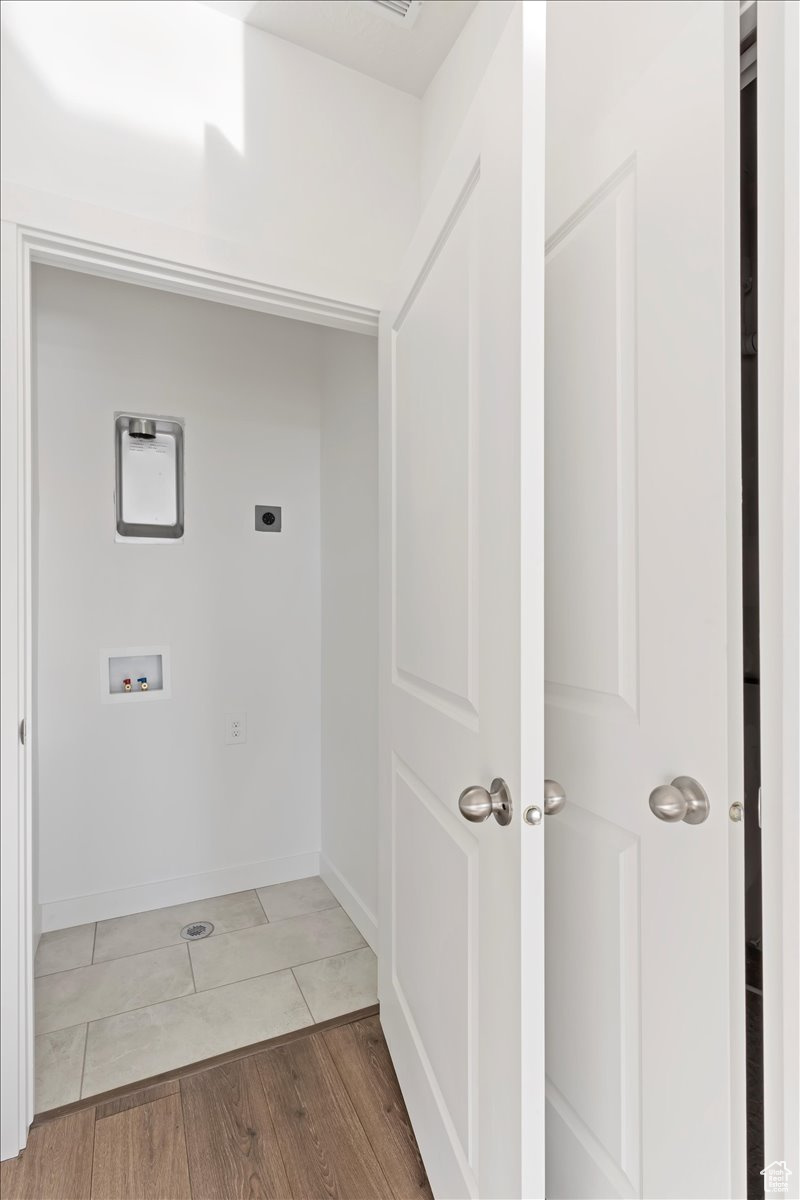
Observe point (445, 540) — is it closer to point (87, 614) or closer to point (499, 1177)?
point (499, 1177)

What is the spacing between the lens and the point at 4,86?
1240 mm

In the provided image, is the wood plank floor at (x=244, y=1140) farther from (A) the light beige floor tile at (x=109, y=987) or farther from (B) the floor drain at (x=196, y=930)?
(B) the floor drain at (x=196, y=930)

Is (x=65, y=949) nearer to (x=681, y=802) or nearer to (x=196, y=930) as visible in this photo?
(x=196, y=930)

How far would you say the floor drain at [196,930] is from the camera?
6.82ft

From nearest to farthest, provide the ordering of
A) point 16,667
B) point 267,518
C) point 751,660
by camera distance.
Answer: point 751,660, point 16,667, point 267,518

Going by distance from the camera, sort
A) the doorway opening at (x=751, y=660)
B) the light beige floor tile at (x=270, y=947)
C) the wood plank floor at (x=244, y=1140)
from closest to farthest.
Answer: the doorway opening at (x=751, y=660), the wood plank floor at (x=244, y=1140), the light beige floor tile at (x=270, y=947)

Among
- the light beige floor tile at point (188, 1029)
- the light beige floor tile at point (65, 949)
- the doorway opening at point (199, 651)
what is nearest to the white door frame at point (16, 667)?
the light beige floor tile at point (188, 1029)

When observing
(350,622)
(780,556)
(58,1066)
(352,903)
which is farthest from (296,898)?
(780,556)

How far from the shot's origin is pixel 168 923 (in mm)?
2176

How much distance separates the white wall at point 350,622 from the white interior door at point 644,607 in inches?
41.2

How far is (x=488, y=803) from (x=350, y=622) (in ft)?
4.80

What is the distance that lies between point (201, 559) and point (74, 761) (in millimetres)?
855
